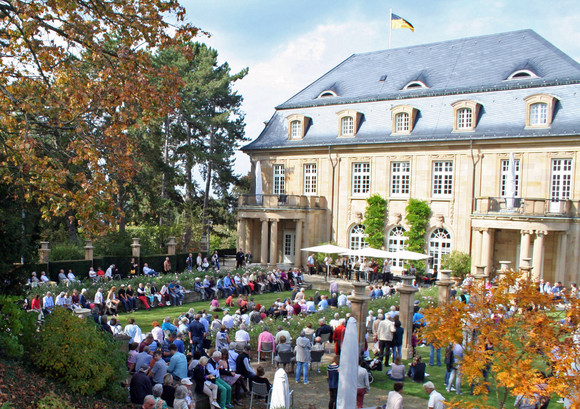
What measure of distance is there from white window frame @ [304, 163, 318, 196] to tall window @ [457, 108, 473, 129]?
1018 centimetres

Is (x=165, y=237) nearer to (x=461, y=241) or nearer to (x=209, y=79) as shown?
(x=209, y=79)

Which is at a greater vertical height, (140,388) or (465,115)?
(465,115)

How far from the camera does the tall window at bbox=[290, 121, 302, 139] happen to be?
38.8 metres

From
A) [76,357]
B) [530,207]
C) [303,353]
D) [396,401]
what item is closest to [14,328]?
[76,357]

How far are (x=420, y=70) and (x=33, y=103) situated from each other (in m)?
31.0

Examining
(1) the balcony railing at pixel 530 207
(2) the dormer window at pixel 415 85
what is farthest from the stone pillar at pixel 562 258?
(2) the dormer window at pixel 415 85

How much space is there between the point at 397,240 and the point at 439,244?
2.78 metres

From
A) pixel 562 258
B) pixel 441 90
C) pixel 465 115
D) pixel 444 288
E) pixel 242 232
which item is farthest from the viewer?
pixel 242 232

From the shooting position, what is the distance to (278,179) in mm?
39562

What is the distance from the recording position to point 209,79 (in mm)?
46406

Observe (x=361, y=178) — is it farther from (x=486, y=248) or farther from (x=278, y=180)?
(x=486, y=248)

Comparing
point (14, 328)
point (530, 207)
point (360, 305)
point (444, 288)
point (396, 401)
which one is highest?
point (530, 207)

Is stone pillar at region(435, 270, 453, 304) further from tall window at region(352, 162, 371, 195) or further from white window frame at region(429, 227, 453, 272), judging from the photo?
tall window at region(352, 162, 371, 195)

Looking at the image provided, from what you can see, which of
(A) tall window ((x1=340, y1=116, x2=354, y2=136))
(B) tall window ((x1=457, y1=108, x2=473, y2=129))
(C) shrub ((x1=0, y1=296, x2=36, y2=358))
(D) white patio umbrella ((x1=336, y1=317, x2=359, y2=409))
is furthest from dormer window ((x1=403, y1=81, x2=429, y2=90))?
(C) shrub ((x1=0, y1=296, x2=36, y2=358))
